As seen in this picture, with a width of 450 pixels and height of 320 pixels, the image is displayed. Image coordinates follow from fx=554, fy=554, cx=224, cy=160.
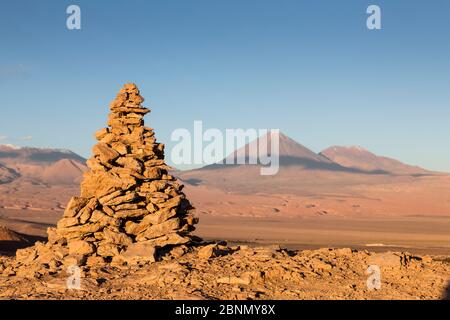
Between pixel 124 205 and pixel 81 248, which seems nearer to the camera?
pixel 81 248

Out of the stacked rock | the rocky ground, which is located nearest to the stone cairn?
the stacked rock

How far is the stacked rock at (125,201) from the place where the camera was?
55.0 ft

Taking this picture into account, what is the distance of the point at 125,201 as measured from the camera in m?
17.5

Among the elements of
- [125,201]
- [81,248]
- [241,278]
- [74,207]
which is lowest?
[241,278]

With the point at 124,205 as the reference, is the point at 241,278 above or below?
below

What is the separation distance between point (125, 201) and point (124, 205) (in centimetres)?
13

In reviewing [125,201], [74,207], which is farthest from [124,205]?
[74,207]

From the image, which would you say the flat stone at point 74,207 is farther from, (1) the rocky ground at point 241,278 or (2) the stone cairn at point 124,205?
(1) the rocky ground at point 241,278

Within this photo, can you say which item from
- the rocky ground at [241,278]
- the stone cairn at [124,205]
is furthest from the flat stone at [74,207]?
the rocky ground at [241,278]

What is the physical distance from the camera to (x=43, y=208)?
101 meters

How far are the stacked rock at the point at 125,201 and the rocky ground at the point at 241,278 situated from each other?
948mm

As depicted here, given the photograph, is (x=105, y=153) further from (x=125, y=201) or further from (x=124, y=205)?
(x=124, y=205)

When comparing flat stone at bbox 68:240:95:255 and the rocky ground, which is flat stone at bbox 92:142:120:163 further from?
the rocky ground
